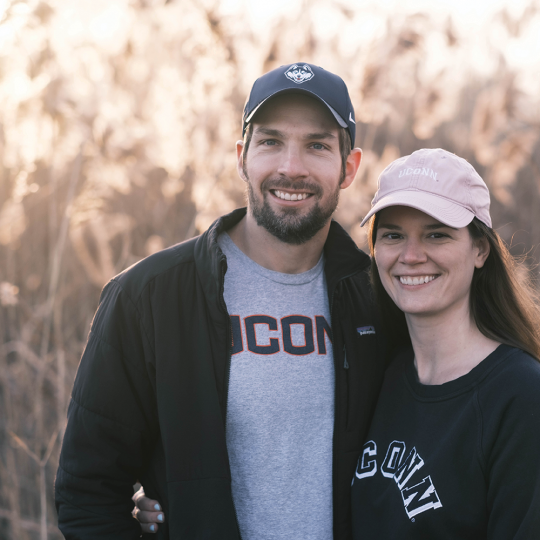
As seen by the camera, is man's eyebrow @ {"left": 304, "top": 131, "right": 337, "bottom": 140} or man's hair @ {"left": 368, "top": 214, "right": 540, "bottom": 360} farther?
man's eyebrow @ {"left": 304, "top": 131, "right": 337, "bottom": 140}

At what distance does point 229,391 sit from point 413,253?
832 mm

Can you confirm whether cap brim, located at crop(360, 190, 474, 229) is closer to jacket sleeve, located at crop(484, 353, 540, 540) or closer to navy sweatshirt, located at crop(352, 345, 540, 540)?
navy sweatshirt, located at crop(352, 345, 540, 540)

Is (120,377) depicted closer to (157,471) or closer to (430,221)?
(157,471)

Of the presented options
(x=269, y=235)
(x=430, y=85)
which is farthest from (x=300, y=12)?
(x=269, y=235)

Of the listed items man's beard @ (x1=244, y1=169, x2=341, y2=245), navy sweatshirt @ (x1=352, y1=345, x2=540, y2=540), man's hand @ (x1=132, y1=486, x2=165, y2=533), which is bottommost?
man's hand @ (x1=132, y1=486, x2=165, y2=533)

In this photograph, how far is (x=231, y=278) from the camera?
7.22 feet

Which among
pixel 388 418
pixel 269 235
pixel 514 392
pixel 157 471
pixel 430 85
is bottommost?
pixel 157 471

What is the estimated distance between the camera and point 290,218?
223cm

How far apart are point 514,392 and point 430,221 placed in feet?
1.99

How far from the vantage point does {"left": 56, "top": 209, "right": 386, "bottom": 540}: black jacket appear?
75.0 inches

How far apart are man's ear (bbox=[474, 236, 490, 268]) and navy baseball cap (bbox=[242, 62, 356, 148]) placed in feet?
2.59

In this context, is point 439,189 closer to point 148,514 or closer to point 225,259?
point 225,259

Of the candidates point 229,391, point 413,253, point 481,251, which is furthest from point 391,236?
point 229,391

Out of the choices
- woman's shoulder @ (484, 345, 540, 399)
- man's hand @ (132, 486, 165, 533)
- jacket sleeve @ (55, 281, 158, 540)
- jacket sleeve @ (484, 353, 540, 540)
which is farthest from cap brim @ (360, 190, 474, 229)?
man's hand @ (132, 486, 165, 533)
